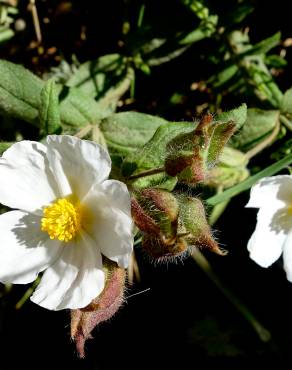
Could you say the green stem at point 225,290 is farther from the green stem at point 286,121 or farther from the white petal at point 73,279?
the white petal at point 73,279

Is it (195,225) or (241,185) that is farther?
(241,185)

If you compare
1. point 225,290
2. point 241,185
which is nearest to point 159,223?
point 241,185

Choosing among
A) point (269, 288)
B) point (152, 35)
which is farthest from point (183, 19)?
point (269, 288)

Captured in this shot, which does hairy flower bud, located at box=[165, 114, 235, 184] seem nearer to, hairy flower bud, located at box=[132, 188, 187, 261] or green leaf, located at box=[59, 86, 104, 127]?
hairy flower bud, located at box=[132, 188, 187, 261]

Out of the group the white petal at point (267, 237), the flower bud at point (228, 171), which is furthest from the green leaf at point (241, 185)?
the white petal at point (267, 237)

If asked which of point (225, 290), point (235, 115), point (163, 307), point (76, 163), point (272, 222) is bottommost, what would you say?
point (163, 307)

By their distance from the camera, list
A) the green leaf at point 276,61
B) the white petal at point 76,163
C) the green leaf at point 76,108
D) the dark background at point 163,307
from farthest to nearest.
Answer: the dark background at point 163,307
the green leaf at point 276,61
the green leaf at point 76,108
the white petal at point 76,163

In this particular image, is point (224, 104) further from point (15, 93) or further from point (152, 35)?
point (15, 93)

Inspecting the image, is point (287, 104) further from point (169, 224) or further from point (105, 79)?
point (169, 224)
